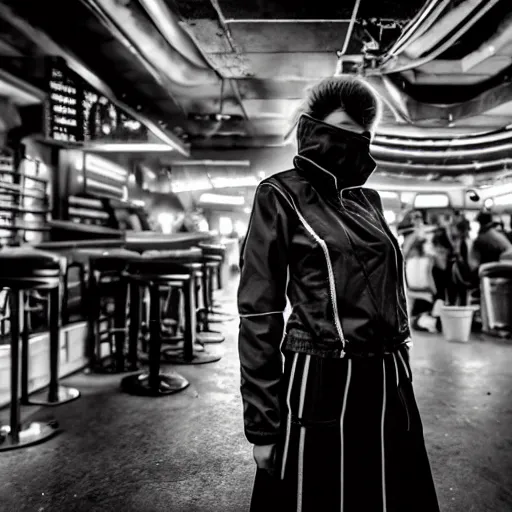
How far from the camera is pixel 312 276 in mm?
1211

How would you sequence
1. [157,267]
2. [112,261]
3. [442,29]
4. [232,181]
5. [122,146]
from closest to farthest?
[157,267] → [442,29] → [112,261] → [122,146] → [232,181]

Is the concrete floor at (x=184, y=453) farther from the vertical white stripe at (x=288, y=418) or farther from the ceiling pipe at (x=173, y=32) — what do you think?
the ceiling pipe at (x=173, y=32)

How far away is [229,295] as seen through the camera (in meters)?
12.9

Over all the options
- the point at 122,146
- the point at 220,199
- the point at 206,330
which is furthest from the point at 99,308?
the point at 220,199

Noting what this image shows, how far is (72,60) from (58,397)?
358 cm

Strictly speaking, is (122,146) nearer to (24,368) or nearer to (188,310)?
(188,310)

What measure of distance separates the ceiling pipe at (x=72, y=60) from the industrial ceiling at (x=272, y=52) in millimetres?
14

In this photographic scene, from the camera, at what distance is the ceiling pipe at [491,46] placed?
4.34 metres

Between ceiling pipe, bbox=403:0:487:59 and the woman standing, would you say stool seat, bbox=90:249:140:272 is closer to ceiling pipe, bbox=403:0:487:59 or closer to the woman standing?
the woman standing

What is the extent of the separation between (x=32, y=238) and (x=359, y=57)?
4011mm

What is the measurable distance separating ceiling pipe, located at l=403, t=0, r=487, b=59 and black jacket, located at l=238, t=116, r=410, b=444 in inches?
132

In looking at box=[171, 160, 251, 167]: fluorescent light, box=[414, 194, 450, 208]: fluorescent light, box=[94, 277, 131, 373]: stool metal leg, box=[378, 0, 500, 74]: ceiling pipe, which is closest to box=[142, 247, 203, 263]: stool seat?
box=[94, 277, 131, 373]: stool metal leg

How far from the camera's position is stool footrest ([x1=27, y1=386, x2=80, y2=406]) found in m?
3.62

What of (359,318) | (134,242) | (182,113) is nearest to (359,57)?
(134,242)
